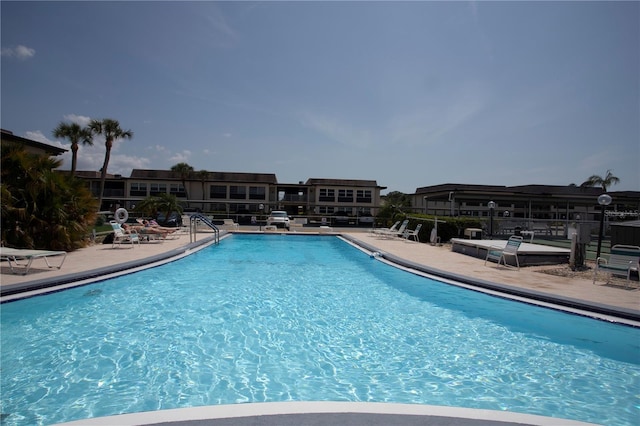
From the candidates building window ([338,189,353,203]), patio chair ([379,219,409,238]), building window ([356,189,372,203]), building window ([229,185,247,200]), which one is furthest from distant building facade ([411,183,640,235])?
building window ([229,185,247,200])

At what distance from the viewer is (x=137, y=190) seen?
4122cm

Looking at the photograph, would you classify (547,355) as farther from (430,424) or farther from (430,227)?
(430,227)

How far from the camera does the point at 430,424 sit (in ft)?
8.01

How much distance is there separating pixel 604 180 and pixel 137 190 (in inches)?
2332

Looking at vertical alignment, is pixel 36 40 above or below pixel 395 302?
above

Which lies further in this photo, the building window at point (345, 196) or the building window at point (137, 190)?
the building window at point (345, 196)

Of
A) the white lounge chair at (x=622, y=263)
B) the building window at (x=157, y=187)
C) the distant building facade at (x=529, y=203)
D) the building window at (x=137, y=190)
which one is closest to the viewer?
the white lounge chair at (x=622, y=263)

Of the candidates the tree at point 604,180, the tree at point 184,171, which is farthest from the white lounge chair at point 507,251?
the tree at point 604,180

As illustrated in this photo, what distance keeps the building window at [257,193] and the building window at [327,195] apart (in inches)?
282

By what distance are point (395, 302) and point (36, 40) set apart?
14014mm

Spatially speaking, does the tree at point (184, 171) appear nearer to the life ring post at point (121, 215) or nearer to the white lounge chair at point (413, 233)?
the life ring post at point (121, 215)

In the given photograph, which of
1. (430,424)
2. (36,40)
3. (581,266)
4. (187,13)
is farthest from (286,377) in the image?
(36,40)

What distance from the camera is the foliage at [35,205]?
33.0 feet

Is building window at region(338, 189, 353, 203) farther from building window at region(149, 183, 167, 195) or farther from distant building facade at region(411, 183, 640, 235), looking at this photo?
building window at region(149, 183, 167, 195)
